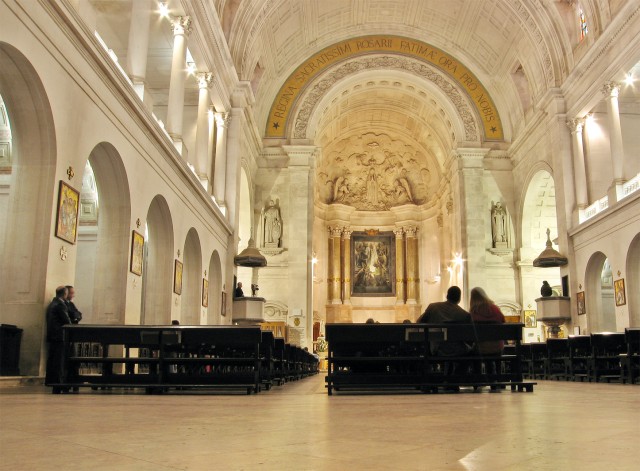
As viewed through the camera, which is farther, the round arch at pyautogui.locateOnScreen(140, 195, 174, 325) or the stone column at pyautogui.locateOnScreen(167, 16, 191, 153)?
the stone column at pyautogui.locateOnScreen(167, 16, 191, 153)

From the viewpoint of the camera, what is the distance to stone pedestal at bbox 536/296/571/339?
20125mm

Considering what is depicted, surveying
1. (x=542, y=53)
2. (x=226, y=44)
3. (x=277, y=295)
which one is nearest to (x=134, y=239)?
Result: (x=226, y=44)

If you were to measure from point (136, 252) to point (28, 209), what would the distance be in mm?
3523

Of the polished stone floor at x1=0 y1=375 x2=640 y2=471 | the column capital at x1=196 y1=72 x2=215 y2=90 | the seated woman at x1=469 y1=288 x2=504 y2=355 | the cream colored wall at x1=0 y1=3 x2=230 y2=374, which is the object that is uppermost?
the column capital at x1=196 y1=72 x2=215 y2=90

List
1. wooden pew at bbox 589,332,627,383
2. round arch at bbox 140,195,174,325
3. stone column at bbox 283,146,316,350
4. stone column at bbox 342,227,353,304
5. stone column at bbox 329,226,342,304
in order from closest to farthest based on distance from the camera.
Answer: wooden pew at bbox 589,332,627,383, round arch at bbox 140,195,174,325, stone column at bbox 283,146,316,350, stone column at bbox 329,226,342,304, stone column at bbox 342,227,353,304

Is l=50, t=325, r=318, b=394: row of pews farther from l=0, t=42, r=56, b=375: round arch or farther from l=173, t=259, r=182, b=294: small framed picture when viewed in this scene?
l=173, t=259, r=182, b=294: small framed picture

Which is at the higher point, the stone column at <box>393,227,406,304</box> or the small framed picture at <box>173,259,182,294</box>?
the stone column at <box>393,227,406,304</box>

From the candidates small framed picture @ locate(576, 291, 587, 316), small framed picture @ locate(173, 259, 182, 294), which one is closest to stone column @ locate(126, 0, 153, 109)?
small framed picture @ locate(173, 259, 182, 294)

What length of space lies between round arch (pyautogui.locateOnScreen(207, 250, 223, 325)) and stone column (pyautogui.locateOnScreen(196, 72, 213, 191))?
270 cm

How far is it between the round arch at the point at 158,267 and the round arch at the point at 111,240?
2.29 meters

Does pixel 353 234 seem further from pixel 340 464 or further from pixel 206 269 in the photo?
pixel 340 464

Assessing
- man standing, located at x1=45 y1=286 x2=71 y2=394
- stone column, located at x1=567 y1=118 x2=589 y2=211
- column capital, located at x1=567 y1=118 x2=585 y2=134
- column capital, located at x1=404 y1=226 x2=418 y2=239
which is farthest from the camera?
column capital, located at x1=404 y1=226 x2=418 y2=239

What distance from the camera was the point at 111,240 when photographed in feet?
38.3

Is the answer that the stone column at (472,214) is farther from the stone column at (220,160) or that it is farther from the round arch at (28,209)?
the round arch at (28,209)
